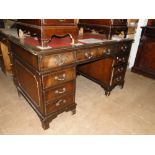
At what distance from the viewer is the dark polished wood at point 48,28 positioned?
49.7 inches

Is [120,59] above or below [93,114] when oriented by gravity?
above

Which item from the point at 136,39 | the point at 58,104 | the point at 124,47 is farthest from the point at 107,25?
the point at 136,39

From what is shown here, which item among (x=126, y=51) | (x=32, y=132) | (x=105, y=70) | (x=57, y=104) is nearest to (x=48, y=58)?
(x=57, y=104)

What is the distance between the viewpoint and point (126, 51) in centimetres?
212

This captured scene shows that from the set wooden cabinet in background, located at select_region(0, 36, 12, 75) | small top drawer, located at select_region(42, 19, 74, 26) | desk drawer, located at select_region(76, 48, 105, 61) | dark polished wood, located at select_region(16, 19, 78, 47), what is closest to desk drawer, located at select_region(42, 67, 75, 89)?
desk drawer, located at select_region(76, 48, 105, 61)

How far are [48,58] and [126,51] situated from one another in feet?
4.30

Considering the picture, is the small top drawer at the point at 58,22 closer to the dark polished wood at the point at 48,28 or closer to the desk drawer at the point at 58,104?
the dark polished wood at the point at 48,28

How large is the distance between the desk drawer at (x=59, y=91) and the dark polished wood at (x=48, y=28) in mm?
461

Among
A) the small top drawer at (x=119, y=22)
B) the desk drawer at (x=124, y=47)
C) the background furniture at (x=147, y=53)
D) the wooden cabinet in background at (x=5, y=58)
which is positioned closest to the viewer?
the small top drawer at (x=119, y=22)

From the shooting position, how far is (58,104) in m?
1.60

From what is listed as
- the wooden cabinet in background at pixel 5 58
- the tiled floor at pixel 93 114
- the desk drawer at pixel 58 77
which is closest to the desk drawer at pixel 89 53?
the desk drawer at pixel 58 77

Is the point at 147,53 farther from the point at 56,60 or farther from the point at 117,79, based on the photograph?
the point at 56,60

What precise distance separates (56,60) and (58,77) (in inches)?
7.3

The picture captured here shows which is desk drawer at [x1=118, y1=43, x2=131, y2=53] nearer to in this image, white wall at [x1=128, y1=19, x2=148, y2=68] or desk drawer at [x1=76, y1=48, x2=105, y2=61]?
desk drawer at [x1=76, y1=48, x2=105, y2=61]
